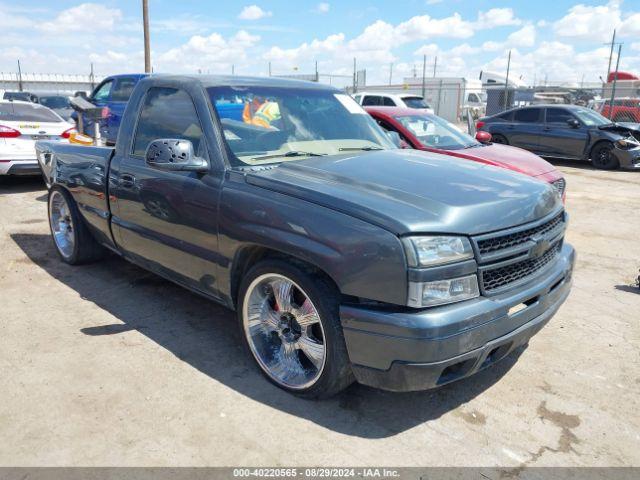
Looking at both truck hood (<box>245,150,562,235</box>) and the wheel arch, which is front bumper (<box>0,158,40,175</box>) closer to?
the wheel arch

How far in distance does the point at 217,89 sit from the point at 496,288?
2.23 meters

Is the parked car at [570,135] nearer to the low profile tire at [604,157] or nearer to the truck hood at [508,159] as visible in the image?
the low profile tire at [604,157]

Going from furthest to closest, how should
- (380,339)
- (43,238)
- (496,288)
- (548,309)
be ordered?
1. (43,238)
2. (548,309)
3. (496,288)
4. (380,339)

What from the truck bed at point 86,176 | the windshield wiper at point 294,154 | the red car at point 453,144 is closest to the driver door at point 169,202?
the truck bed at point 86,176

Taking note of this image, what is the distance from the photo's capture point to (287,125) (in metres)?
3.80

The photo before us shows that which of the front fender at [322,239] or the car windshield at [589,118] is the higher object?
the car windshield at [589,118]

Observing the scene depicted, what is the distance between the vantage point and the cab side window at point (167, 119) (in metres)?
3.69

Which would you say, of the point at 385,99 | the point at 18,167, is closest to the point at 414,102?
the point at 385,99

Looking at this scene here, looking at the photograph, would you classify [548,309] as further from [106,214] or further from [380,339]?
[106,214]

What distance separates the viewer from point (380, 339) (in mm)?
2609

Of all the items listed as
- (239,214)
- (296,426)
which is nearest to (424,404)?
(296,426)

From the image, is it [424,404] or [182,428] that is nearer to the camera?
[182,428]

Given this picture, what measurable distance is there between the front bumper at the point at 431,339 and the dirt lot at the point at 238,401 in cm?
38

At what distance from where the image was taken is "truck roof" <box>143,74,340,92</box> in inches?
149
